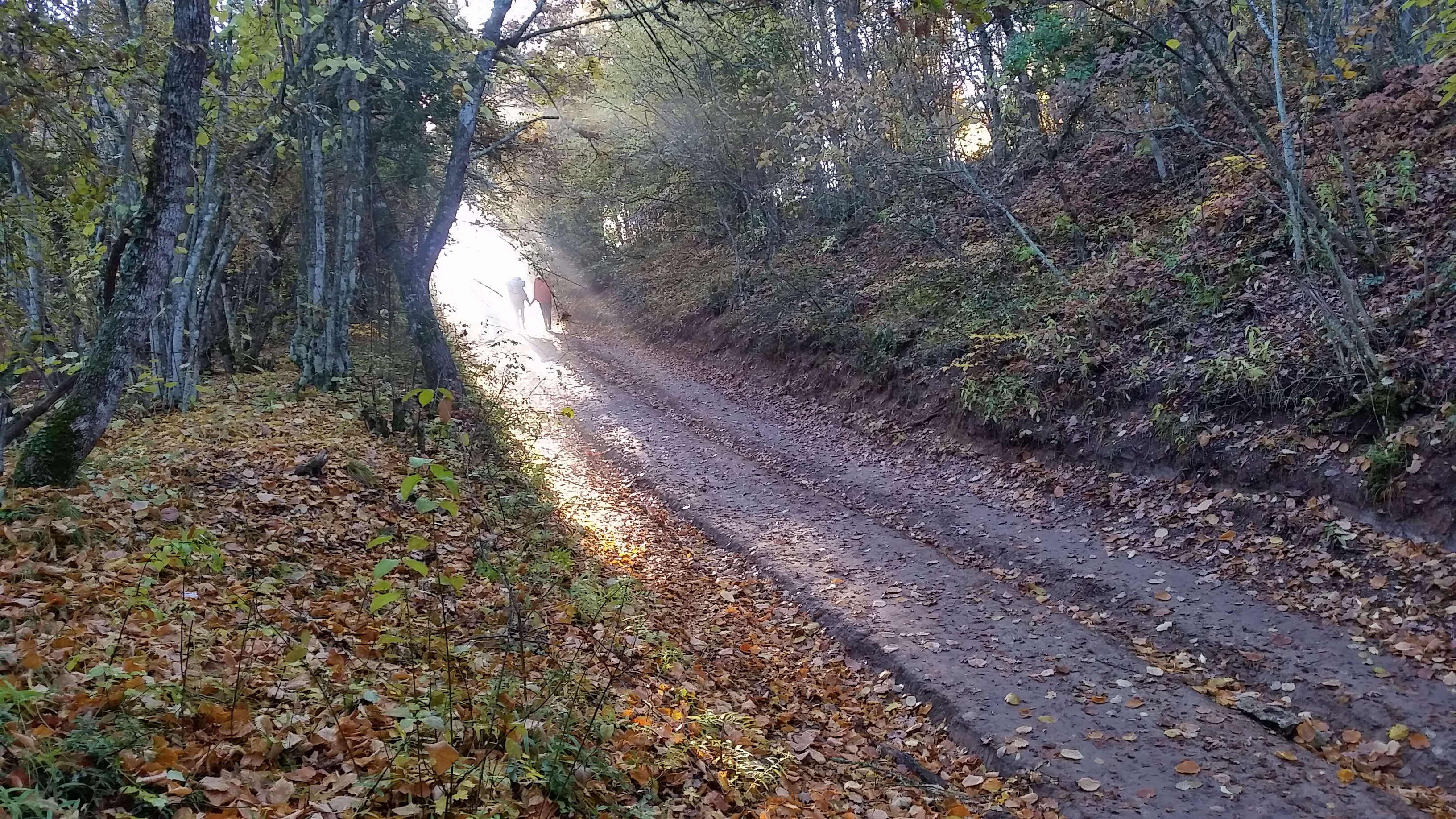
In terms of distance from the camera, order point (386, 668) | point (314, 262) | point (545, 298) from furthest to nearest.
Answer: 1. point (545, 298)
2. point (314, 262)
3. point (386, 668)

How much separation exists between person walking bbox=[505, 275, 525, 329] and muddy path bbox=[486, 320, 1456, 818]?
18.3 metres

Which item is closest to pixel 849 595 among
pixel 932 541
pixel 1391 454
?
pixel 932 541

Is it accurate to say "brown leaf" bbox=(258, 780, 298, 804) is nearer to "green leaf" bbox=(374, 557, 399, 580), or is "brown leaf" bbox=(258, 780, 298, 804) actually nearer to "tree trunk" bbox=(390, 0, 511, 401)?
"green leaf" bbox=(374, 557, 399, 580)

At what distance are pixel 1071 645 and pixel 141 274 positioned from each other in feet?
24.9

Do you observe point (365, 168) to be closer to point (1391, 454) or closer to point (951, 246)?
point (951, 246)

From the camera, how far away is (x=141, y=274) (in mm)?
5633

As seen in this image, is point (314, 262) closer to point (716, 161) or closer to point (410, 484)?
point (410, 484)

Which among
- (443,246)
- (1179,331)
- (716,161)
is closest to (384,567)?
(1179,331)

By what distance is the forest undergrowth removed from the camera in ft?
10.5

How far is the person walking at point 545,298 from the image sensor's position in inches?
1001

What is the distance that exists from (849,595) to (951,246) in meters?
9.54

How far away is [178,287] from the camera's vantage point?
10750mm

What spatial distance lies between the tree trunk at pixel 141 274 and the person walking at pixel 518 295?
23.1 meters

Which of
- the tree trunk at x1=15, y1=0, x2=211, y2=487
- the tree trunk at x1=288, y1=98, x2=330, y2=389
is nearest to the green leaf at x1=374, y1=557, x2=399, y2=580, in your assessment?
the tree trunk at x1=15, y1=0, x2=211, y2=487
